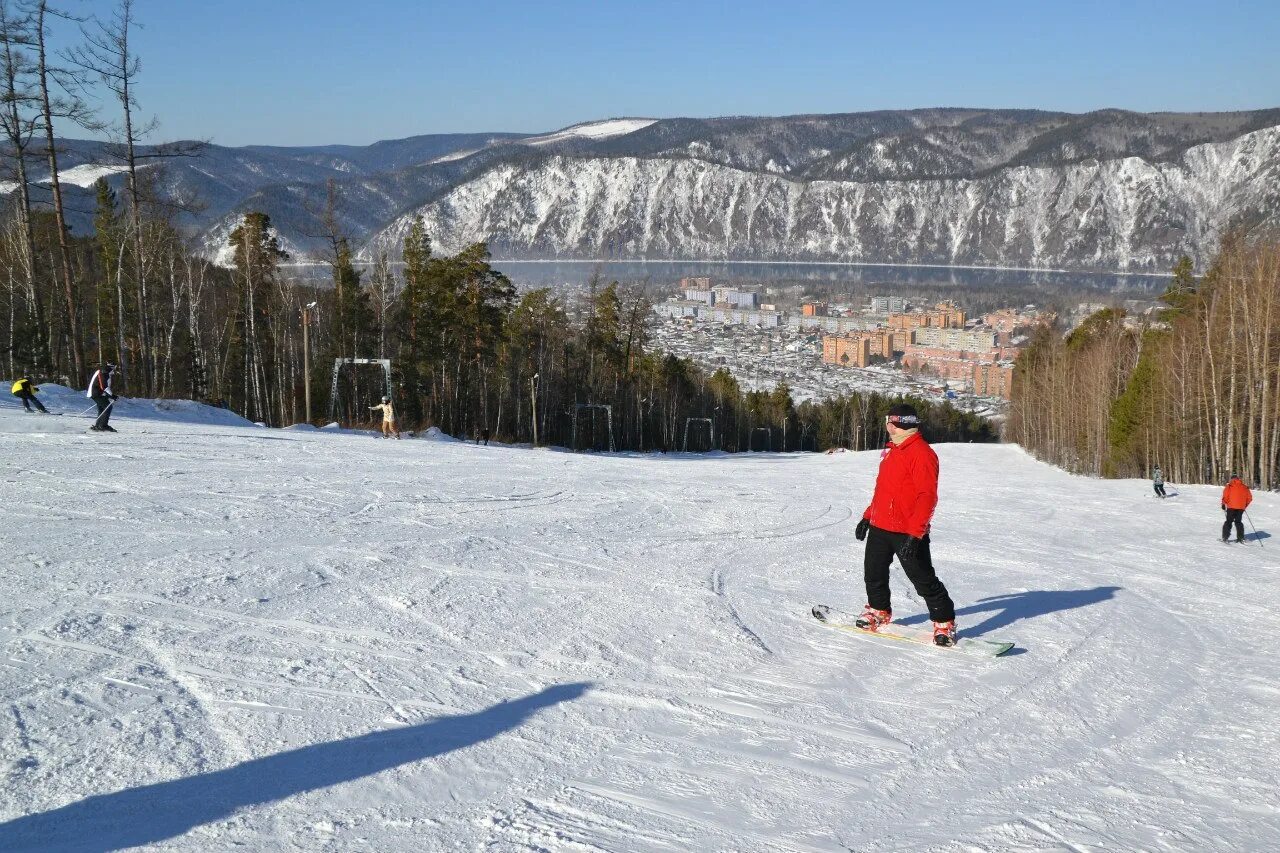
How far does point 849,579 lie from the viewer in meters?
9.11

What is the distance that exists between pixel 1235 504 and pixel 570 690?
13.1 m

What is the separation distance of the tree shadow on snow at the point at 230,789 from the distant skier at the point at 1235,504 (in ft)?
44.2

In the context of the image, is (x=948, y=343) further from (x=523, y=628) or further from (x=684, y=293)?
(x=523, y=628)

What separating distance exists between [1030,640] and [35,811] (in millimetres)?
6726

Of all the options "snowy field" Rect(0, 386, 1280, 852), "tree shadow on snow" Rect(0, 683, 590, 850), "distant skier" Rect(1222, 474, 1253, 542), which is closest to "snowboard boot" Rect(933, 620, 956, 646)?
"snowy field" Rect(0, 386, 1280, 852)

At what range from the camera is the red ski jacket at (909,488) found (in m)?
6.43

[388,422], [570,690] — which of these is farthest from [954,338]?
[570,690]

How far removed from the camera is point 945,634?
670 cm

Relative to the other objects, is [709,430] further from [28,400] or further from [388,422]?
[28,400]

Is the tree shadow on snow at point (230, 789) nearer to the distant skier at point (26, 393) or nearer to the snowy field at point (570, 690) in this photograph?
the snowy field at point (570, 690)

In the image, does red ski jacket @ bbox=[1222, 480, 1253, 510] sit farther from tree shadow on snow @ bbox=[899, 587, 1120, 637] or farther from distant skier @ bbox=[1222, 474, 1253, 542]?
tree shadow on snow @ bbox=[899, 587, 1120, 637]

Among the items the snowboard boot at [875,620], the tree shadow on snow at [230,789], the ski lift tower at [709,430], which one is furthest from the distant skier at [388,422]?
the ski lift tower at [709,430]

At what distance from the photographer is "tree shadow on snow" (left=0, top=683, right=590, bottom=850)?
337 centimetres

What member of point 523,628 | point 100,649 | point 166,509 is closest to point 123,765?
point 100,649
